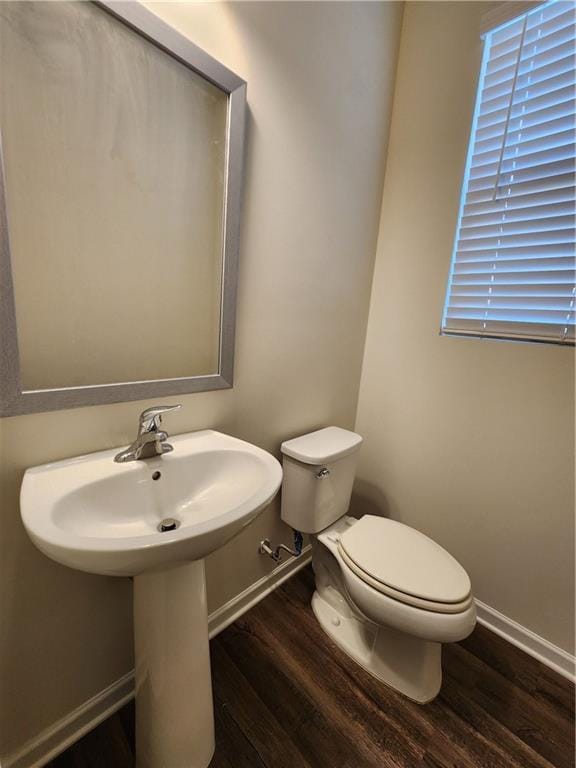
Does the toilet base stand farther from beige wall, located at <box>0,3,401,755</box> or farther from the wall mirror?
the wall mirror

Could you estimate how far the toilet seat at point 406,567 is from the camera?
92 cm

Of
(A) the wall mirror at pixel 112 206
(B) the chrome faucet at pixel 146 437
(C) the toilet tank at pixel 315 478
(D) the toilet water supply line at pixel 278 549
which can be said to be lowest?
(D) the toilet water supply line at pixel 278 549

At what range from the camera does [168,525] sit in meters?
0.78

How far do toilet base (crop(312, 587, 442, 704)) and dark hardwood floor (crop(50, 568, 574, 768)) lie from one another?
28 mm

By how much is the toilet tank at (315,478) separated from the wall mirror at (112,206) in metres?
0.46

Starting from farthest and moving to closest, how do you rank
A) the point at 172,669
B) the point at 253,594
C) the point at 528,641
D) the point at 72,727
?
the point at 253,594
the point at 528,641
the point at 72,727
the point at 172,669

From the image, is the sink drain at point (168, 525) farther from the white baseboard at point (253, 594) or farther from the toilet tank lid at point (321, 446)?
the white baseboard at point (253, 594)

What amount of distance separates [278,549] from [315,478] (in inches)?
15.3

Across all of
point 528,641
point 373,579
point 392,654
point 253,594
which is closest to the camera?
point 373,579

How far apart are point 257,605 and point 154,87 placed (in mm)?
1747

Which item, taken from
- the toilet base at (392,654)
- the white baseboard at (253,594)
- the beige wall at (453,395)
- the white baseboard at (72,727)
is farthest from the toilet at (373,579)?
the white baseboard at (72,727)

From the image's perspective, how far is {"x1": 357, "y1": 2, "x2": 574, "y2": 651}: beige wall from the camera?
45.4 inches

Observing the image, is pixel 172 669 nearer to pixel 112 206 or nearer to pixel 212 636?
pixel 212 636

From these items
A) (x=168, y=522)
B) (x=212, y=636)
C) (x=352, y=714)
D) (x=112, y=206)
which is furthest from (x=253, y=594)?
(x=112, y=206)
